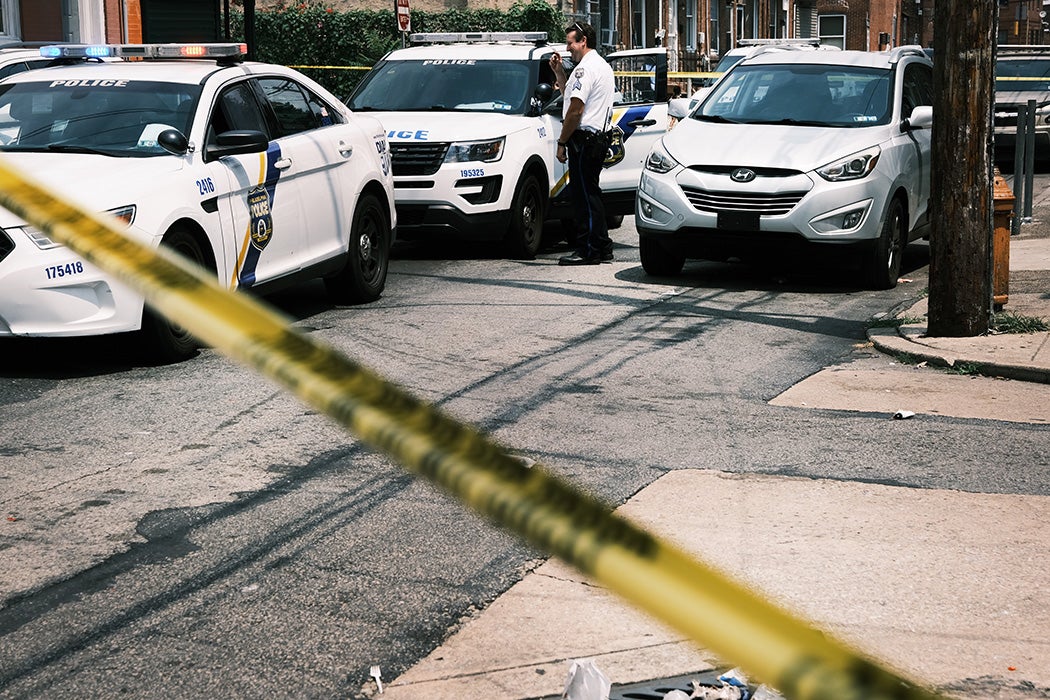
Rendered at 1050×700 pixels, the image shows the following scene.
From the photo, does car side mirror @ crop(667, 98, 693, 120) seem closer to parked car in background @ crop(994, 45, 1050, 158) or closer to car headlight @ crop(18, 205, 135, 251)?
car headlight @ crop(18, 205, 135, 251)

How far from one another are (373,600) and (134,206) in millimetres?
3926

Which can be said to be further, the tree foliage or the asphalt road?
the tree foliage

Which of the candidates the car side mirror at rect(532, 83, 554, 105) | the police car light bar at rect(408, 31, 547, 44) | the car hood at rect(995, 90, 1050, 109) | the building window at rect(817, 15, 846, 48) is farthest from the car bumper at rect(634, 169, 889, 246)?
the building window at rect(817, 15, 846, 48)

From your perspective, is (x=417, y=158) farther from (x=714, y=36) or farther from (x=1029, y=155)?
(x=714, y=36)

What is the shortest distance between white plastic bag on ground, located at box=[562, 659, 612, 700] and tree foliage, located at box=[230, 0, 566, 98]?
27.5 metres

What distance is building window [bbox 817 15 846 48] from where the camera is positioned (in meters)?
61.4

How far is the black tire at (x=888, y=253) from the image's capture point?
10711mm

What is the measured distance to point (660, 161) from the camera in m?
11.2

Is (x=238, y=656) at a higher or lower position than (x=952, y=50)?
lower

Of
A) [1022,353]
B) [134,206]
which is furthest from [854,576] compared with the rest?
[134,206]

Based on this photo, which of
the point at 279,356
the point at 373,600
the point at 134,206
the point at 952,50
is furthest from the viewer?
the point at 952,50

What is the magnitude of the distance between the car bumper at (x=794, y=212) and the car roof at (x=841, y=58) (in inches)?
64.7

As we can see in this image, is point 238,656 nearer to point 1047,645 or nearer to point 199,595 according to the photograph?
point 199,595

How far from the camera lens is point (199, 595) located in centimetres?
429
